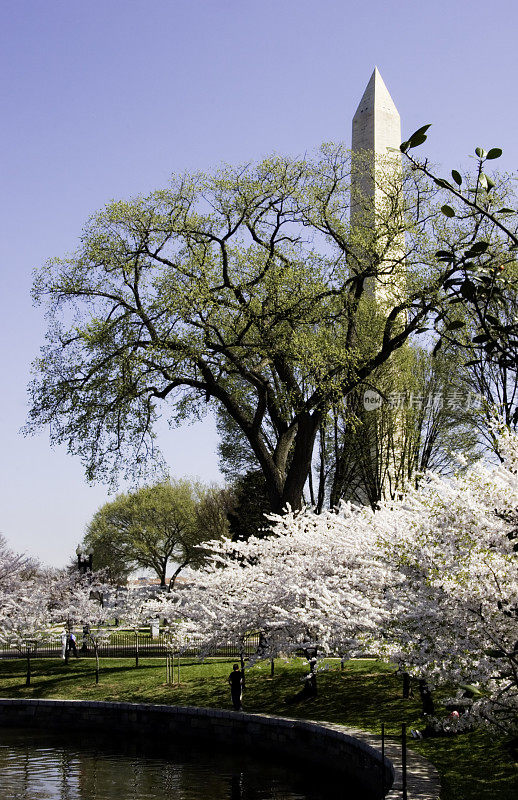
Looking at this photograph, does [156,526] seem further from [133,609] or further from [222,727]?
[222,727]

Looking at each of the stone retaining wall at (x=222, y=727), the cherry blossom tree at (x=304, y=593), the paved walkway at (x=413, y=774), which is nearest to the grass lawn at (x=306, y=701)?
the paved walkway at (x=413, y=774)

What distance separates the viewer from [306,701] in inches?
903

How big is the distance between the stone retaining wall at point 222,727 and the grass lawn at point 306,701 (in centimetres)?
87

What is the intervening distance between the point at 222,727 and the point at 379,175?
17746 millimetres

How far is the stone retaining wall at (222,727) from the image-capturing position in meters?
16.6

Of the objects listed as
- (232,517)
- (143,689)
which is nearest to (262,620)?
(143,689)

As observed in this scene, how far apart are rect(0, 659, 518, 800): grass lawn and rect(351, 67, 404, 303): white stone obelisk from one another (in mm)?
12034

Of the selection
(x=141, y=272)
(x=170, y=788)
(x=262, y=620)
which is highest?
(x=141, y=272)

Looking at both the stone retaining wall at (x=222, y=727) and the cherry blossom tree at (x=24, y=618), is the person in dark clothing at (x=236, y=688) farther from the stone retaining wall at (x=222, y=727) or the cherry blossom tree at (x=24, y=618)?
the cherry blossom tree at (x=24, y=618)

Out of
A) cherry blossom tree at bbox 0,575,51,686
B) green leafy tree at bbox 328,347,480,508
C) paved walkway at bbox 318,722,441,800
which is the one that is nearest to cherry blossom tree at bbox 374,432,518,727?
paved walkway at bbox 318,722,441,800

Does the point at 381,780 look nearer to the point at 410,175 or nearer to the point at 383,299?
the point at 410,175

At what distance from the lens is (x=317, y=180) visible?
93.4 ft

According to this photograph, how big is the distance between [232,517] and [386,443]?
41.3ft

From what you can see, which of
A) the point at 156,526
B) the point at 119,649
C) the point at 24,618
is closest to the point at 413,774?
the point at 24,618
